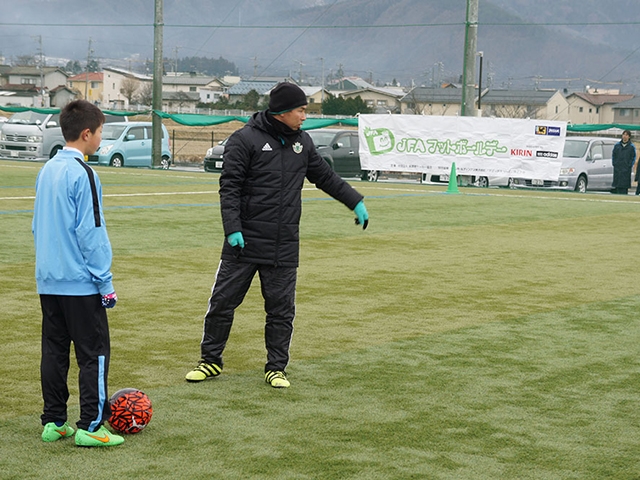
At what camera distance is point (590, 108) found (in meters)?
154

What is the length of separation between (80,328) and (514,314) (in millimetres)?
5024

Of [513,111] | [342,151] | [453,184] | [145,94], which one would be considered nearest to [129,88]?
[145,94]

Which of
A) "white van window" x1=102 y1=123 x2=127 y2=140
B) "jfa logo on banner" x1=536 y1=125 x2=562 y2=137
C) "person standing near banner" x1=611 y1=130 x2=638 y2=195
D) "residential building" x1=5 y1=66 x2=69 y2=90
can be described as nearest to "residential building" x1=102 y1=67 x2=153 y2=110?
"residential building" x1=5 y1=66 x2=69 y2=90

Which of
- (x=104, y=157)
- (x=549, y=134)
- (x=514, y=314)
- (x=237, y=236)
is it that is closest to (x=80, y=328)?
(x=237, y=236)

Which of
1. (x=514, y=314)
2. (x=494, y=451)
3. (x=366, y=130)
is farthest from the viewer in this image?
(x=366, y=130)

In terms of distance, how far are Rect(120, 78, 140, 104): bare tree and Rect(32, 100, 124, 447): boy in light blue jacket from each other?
151 m

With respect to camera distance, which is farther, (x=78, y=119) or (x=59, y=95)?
(x=59, y=95)

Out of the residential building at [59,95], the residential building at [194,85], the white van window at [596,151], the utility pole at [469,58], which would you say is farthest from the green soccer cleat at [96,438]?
the residential building at [194,85]

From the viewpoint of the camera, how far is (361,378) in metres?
6.69

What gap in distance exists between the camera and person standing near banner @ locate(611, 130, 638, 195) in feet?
87.7

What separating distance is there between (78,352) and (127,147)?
91.2 ft

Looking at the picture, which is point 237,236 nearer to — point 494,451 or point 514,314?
point 494,451

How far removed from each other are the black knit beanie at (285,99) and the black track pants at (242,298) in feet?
3.22

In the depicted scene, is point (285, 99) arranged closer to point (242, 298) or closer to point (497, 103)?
point (242, 298)
